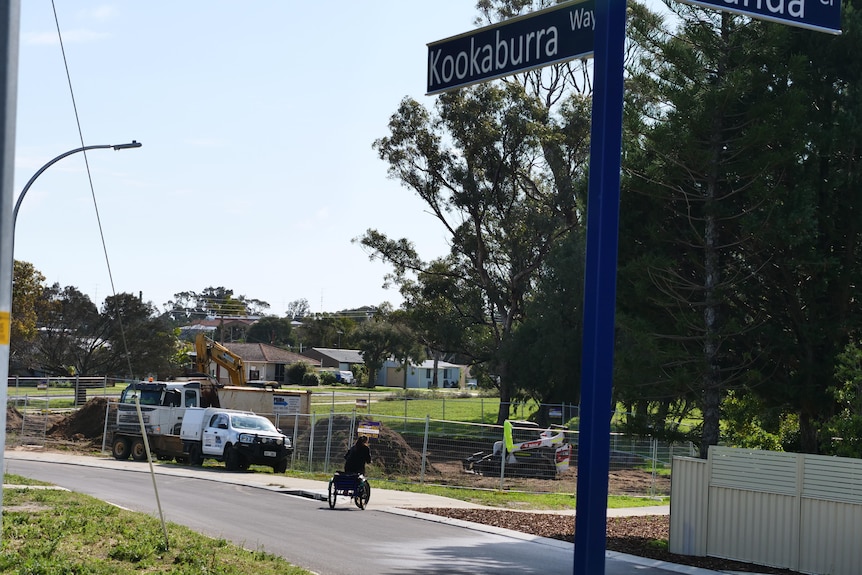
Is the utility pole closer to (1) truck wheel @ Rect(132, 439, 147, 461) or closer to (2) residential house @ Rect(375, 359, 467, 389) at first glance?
(1) truck wheel @ Rect(132, 439, 147, 461)

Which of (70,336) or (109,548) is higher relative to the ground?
(70,336)

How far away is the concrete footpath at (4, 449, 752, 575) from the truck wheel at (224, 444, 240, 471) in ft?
0.80

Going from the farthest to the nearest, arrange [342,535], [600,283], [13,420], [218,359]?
[13,420], [218,359], [342,535], [600,283]

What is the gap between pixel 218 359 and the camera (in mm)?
40750

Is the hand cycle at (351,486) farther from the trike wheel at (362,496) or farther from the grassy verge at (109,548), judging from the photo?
the grassy verge at (109,548)

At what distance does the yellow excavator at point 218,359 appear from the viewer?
40.3m

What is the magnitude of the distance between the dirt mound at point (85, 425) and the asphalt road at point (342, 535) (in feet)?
56.5

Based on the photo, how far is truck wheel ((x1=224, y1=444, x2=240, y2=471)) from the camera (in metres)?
29.7

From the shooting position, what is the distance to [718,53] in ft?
55.5

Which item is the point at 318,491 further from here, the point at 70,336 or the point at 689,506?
the point at 70,336

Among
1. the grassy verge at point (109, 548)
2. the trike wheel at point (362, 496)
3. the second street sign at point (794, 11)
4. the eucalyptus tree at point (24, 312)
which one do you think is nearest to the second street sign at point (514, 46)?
the second street sign at point (794, 11)

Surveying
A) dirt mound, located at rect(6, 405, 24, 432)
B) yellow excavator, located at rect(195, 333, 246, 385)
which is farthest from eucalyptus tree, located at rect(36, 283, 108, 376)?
yellow excavator, located at rect(195, 333, 246, 385)

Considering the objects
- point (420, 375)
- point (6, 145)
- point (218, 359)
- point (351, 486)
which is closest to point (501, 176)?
point (218, 359)

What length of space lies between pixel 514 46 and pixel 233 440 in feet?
83.8
